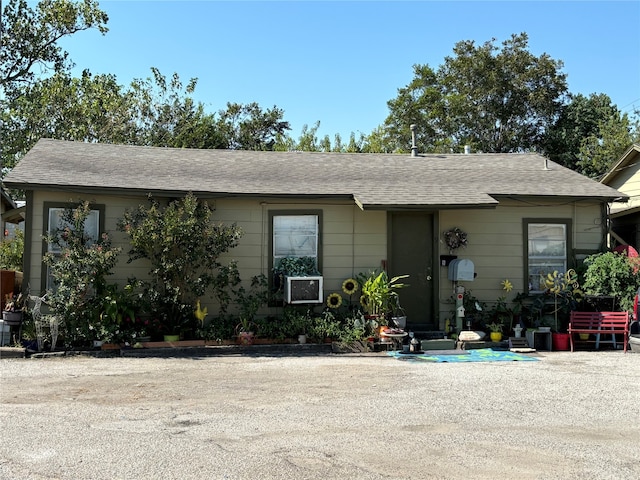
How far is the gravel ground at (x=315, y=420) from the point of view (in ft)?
14.6

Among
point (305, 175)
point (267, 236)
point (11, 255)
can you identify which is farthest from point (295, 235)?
point (11, 255)

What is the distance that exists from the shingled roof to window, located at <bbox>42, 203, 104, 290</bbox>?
47cm

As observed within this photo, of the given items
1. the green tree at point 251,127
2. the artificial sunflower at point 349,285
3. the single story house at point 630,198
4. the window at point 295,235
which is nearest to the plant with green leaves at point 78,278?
the window at point 295,235

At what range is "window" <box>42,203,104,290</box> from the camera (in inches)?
412

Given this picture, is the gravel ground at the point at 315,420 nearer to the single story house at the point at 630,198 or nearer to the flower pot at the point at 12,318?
the flower pot at the point at 12,318

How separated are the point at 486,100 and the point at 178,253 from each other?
24.5 meters

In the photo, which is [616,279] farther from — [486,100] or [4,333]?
[486,100]

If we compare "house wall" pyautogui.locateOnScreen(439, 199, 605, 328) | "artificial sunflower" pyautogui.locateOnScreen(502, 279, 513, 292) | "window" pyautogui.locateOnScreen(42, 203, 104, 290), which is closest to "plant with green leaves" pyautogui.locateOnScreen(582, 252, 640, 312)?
"house wall" pyautogui.locateOnScreen(439, 199, 605, 328)

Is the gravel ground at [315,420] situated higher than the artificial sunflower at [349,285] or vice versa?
the artificial sunflower at [349,285]

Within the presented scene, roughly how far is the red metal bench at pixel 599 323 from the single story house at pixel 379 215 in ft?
4.14

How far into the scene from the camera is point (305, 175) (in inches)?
497

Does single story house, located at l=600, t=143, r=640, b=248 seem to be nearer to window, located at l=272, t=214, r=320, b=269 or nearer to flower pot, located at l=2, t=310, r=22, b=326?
window, located at l=272, t=214, r=320, b=269

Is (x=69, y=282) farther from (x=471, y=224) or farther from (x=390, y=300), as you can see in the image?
(x=471, y=224)

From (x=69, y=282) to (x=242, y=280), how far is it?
3.03 m
